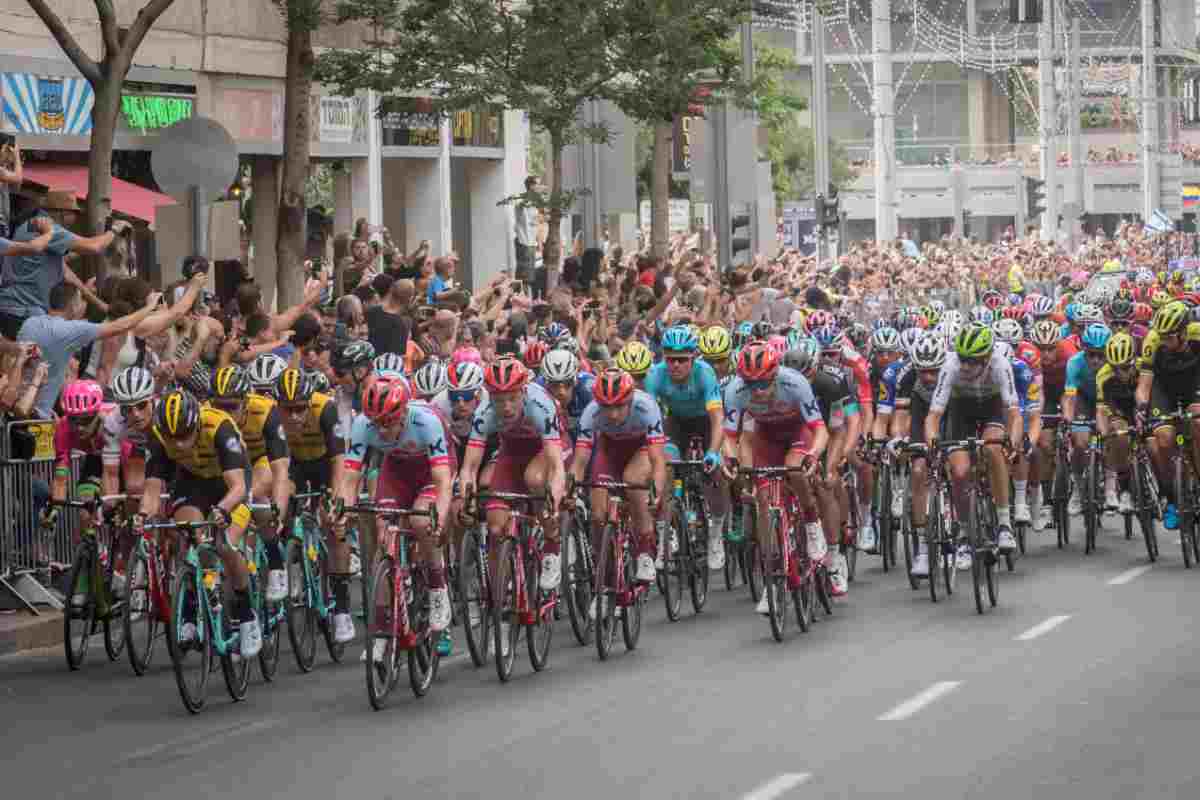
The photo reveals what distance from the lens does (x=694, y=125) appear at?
1671 inches

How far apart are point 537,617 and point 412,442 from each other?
4.56ft

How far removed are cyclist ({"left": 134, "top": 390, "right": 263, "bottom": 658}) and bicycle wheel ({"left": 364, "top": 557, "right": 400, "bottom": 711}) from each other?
77cm

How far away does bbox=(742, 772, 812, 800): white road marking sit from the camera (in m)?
10.7

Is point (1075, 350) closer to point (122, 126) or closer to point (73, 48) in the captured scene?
point (73, 48)

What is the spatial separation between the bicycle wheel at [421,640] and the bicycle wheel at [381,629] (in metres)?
0.17

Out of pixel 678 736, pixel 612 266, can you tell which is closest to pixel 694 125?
pixel 612 266

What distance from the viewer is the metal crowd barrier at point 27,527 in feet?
55.3

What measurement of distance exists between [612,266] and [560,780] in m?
19.5

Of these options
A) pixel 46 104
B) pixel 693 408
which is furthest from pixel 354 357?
pixel 46 104

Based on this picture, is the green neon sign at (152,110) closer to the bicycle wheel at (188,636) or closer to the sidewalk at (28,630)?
the sidewalk at (28,630)

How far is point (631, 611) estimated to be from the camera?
1603 centimetres

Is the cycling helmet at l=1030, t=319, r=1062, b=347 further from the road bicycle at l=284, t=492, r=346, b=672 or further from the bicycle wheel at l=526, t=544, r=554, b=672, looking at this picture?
the road bicycle at l=284, t=492, r=346, b=672

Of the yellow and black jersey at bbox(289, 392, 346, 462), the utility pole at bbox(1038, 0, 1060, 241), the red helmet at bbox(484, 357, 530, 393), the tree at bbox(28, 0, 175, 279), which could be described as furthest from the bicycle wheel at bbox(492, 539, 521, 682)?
the utility pole at bbox(1038, 0, 1060, 241)

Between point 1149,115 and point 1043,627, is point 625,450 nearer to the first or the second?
point 1043,627
